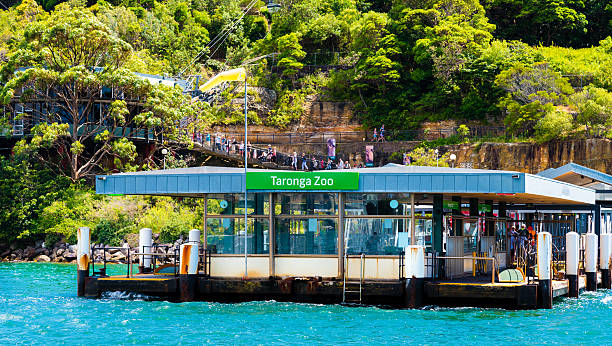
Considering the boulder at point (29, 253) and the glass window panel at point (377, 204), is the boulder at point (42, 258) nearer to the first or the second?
the boulder at point (29, 253)

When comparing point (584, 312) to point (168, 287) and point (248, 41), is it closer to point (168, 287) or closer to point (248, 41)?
point (168, 287)

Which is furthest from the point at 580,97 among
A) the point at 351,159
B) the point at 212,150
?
the point at 212,150

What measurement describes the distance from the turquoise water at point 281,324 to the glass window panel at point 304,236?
78.0 inches

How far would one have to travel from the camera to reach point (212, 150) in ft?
233

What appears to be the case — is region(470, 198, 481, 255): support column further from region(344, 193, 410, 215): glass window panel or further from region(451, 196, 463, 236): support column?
region(344, 193, 410, 215): glass window panel

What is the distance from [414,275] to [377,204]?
9.89 feet

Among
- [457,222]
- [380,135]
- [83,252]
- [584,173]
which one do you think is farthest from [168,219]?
[457,222]

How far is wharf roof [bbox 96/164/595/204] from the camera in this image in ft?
97.3

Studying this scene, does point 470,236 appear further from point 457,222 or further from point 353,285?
point 353,285

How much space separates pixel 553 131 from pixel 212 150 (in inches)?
1013

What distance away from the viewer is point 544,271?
97.0ft

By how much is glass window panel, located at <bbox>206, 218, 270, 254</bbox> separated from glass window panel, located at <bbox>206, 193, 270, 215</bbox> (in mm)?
282

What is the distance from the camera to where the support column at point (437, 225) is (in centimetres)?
3120

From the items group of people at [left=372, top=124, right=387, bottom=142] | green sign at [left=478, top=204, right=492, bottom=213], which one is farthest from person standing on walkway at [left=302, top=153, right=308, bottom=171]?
green sign at [left=478, top=204, right=492, bottom=213]
